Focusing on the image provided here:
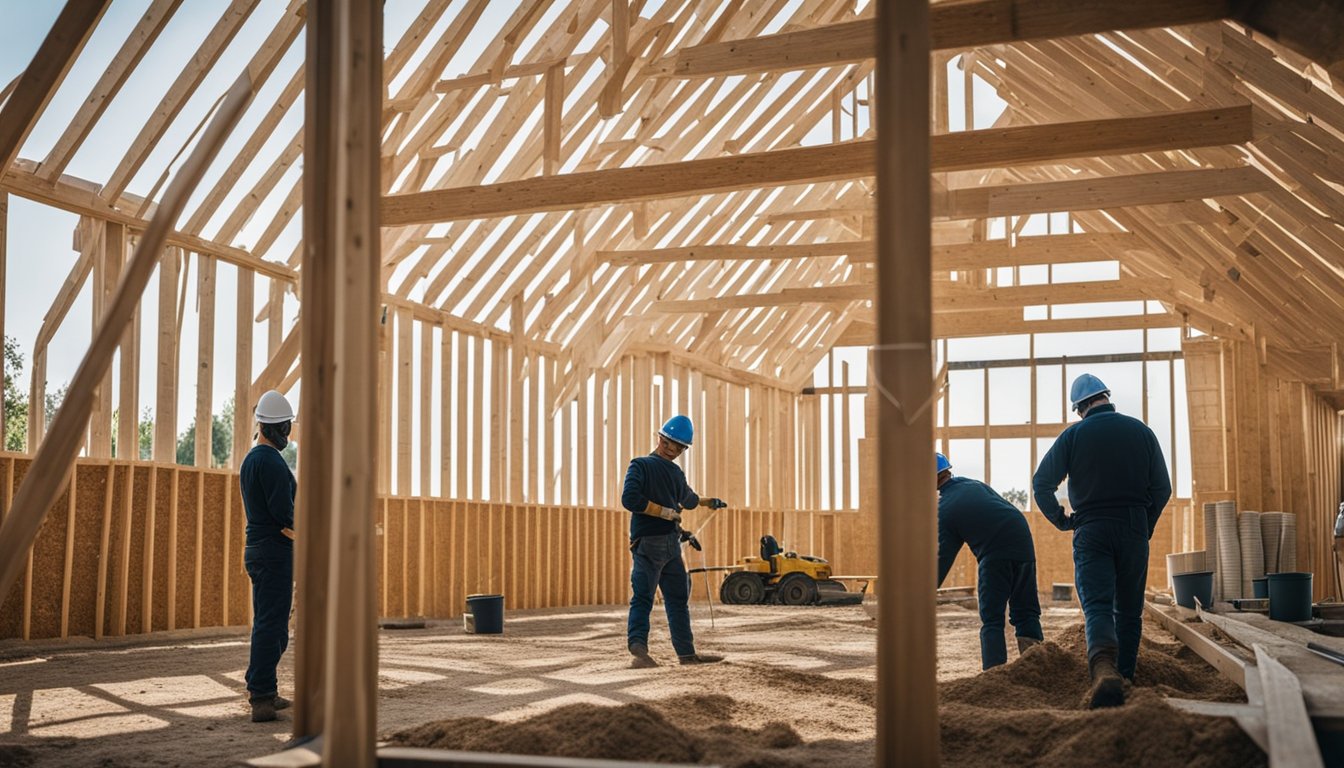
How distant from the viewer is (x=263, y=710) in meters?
5.57

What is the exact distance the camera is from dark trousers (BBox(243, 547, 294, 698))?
5.70 m

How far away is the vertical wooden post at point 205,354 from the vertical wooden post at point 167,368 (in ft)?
0.89

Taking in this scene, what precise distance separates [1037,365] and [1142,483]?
15.7 m

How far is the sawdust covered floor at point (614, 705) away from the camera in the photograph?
159 inches

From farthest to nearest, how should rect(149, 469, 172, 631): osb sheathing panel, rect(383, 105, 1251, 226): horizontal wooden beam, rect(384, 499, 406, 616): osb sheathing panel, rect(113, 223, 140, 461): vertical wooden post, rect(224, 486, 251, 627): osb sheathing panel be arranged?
rect(384, 499, 406, 616): osb sheathing panel
rect(224, 486, 251, 627): osb sheathing panel
rect(149, 469, 172, 631): osb sheathing panel
rect(113, 223, 140, 461): vertical wooden post
rect(383, 105, 1251, 226): horizontal wooden beam

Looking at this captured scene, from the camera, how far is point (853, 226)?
18750 mm

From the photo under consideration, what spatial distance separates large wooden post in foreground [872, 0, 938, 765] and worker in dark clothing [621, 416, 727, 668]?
15.9ft

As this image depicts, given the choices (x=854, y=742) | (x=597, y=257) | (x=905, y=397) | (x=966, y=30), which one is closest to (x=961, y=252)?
(x=597, y=257)

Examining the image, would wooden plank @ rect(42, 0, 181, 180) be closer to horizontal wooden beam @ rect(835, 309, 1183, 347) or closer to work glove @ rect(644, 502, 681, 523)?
work glove @ rect(644, 502, 681, 523)

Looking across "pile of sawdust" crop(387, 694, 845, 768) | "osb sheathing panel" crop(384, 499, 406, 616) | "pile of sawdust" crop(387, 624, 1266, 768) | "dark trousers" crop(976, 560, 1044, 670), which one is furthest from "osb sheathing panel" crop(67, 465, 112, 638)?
"dark trousers" crop(976, 560, 1044, 670)

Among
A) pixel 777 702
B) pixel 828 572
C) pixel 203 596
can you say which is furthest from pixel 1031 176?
pixel 777 702

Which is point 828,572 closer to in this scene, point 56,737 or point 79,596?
point 79,596

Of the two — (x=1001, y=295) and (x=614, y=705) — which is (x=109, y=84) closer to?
(x=614, y=705)

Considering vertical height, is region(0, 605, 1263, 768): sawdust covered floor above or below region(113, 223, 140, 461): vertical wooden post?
below
